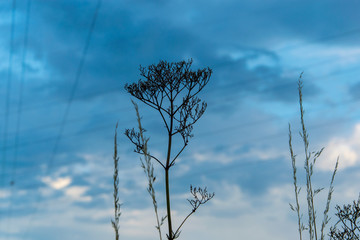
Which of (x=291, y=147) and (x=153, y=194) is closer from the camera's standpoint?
(x=153, y=194)

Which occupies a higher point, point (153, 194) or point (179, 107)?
point (179, 107)

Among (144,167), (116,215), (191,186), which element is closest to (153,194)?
(144,167)

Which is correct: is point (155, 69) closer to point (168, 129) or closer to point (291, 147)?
point (168, 129)

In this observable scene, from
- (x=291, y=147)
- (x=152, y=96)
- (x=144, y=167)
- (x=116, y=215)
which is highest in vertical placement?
(x=152, y=96)

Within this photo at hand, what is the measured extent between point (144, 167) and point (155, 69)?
16.0ft

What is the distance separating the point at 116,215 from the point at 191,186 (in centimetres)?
516

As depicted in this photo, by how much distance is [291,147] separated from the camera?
4270 mm

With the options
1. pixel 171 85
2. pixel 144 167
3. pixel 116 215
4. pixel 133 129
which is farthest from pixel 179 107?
pixel 116 215

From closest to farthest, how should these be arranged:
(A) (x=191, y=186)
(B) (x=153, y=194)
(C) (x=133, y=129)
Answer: (B) (x=153, y=194)
(A) (x=191, y=186)
(C) (x=133, y=129)

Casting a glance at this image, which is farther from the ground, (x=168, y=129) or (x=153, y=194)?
(x=168, y=129)

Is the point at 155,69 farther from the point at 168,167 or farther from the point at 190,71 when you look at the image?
the point at 168,167

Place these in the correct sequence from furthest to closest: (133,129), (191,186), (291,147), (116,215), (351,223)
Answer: (133,129)
(191,186)
(351,223)
(291,147)
(116,215)

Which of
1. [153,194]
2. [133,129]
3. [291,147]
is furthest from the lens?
[133,129]

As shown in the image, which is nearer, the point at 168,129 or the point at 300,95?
the point at 300,95
